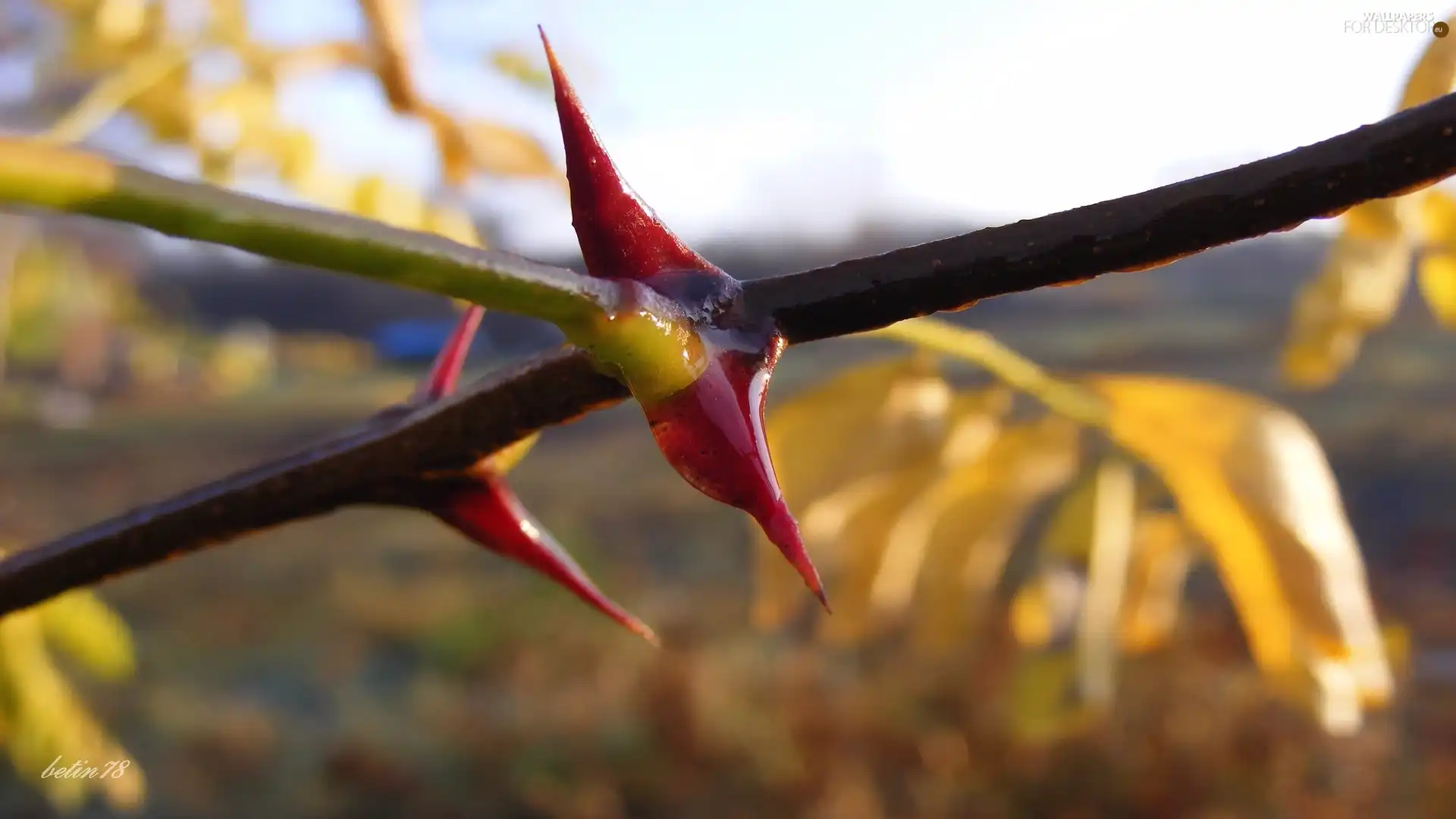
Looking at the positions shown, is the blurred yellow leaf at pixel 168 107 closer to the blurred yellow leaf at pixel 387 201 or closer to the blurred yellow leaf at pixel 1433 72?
the blurred yellow leaf at pixel 387 201

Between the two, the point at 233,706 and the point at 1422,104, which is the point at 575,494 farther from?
the point at 1422,104

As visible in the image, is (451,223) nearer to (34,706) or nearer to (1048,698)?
(34,706)

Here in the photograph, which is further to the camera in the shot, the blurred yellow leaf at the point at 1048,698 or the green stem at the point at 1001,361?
the blurred yellow leaf at the point at 1048,698

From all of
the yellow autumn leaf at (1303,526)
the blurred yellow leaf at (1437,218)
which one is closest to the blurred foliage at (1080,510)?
the yellow autumn leaf at (1303,526)

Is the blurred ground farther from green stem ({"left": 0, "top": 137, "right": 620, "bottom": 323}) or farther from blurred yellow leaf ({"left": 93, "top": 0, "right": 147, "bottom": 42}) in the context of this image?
green stem ({"left": 0, "top": 137, "right": 620, "bottom": 323})

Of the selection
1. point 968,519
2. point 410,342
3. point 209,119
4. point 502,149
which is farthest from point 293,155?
point 410,342

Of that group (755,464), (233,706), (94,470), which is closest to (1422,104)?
(755,464)

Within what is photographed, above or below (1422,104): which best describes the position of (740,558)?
below
